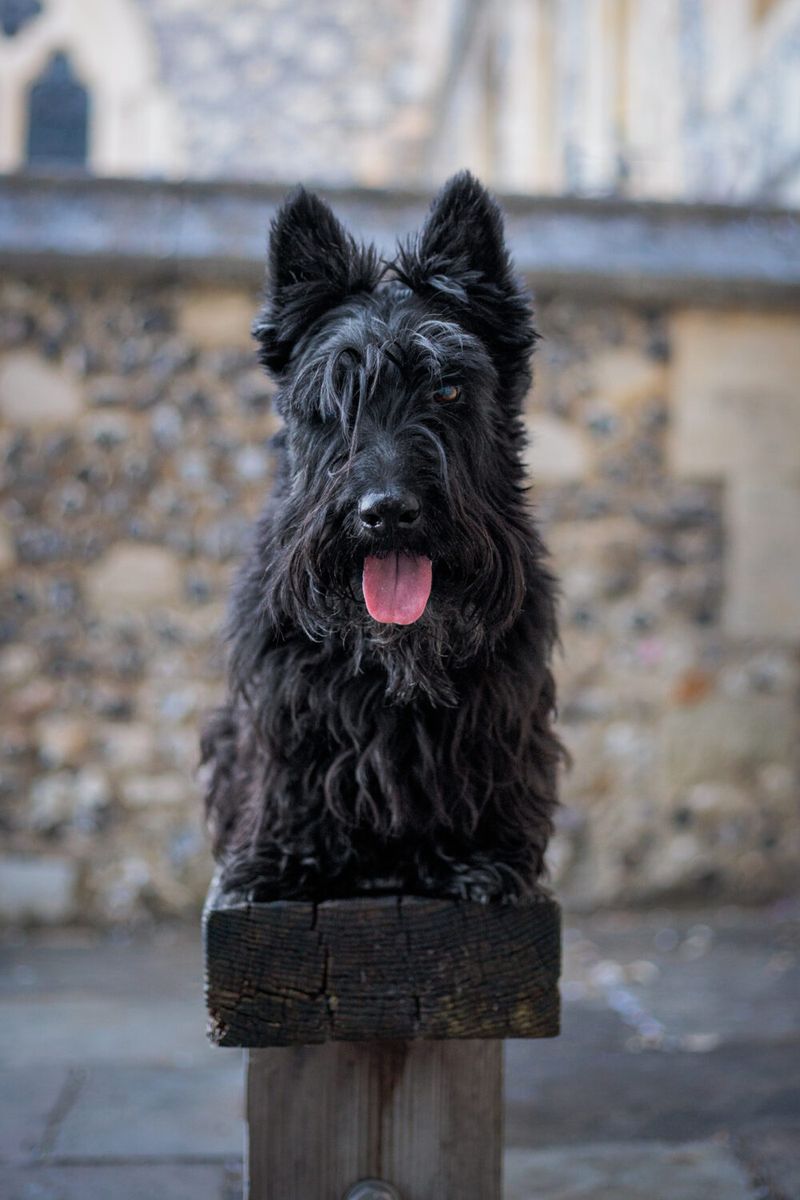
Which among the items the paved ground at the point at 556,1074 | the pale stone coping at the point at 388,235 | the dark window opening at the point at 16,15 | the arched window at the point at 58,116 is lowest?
the paved ground at the point at 556,1074

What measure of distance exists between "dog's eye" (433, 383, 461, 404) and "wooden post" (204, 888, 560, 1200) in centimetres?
79

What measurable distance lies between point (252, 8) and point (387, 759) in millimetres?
17722

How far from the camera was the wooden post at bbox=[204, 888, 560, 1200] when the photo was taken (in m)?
1.93

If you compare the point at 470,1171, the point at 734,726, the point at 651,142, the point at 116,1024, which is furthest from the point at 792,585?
the point at 651,142

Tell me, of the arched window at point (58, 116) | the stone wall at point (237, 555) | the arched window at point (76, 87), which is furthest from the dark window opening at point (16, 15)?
the stone wall at point (237, 555)

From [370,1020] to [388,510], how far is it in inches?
33.0

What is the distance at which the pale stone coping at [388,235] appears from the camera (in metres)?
4.85

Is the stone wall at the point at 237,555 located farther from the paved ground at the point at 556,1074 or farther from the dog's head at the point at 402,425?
the dog's head at the point at 402,425

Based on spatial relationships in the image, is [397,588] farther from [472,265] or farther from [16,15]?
[16,15]

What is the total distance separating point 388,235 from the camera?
4.93 meters

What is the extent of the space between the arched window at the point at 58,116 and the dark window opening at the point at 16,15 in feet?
1.82

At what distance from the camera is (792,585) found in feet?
16.6

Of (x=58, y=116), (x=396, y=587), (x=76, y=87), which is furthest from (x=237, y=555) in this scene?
(x=76, y=87)

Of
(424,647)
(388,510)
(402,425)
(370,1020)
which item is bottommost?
(370,1020)
